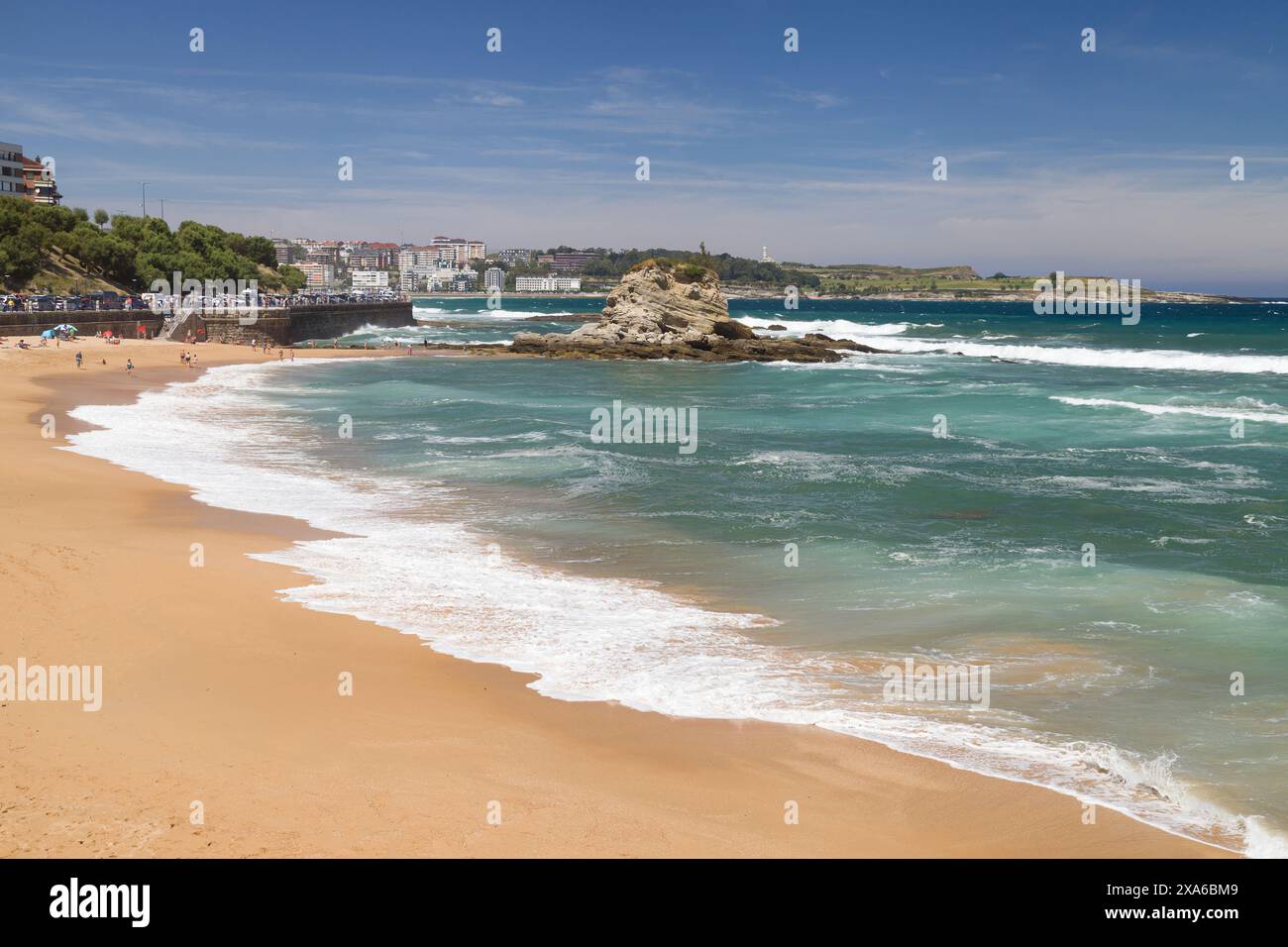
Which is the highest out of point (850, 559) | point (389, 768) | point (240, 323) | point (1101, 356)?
point (240, 323)

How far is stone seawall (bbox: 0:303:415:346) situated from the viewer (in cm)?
5072

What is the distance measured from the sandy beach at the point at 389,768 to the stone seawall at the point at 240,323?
149 feet

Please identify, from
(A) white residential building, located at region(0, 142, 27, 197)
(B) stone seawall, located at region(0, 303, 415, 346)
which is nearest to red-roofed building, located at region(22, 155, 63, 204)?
(A) white residential building, located at region(0, 142, 27, 197)

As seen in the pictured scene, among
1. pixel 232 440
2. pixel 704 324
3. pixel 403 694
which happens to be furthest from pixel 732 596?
pixel 704 324

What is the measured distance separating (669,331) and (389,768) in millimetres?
60072

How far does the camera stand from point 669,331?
66625 mm

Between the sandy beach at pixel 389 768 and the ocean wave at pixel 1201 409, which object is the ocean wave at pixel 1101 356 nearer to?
the ocean wave at pixel 1201 409

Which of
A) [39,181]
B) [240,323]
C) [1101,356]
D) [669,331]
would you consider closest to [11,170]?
[39,181]

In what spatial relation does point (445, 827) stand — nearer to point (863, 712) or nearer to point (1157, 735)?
point (863, 712)

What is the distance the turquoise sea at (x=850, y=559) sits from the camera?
9.24 metres

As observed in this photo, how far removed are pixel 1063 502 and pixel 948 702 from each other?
1142cm

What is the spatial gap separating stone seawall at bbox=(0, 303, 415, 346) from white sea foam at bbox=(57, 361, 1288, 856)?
36.8 m

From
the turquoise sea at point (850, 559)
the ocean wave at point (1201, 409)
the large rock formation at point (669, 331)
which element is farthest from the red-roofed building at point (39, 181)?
the ocean wave at point (1201, 409)

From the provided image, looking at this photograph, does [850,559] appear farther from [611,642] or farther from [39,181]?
[39,181]
